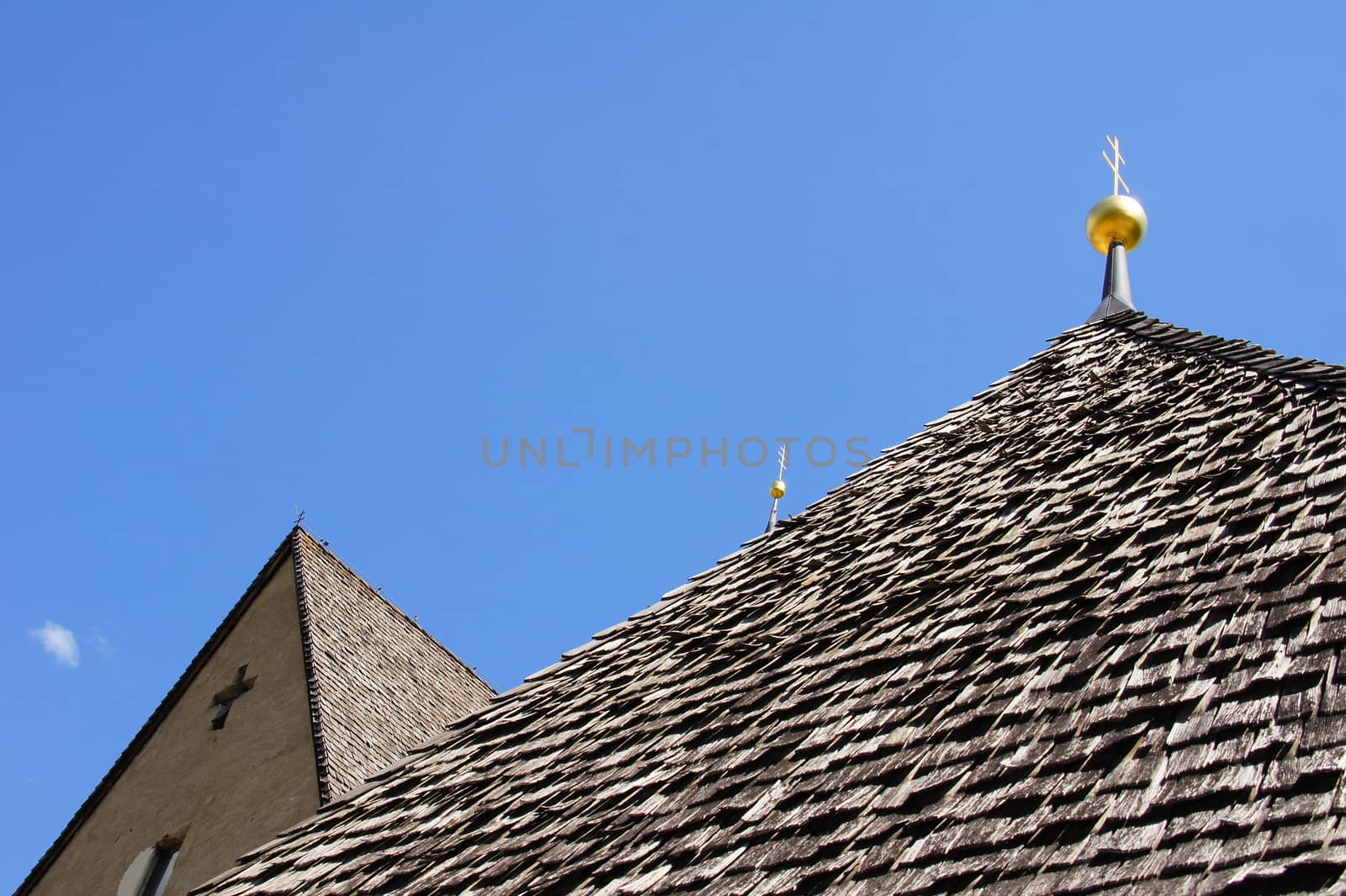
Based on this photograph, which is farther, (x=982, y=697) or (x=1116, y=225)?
(x=1116, y=225)

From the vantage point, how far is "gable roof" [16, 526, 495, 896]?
1174 cm

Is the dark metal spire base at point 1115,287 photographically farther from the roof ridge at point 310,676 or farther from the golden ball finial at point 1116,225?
the roof ridge at point 310,676

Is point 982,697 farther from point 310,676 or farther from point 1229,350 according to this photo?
point 310,676

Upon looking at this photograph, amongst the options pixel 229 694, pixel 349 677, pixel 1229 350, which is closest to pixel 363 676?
pixel 349 677

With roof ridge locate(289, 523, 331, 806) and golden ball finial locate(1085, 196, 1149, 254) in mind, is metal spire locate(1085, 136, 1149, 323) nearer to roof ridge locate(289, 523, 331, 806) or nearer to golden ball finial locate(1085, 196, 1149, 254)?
golden ball finial locate(1085, 196, 1149, 254)

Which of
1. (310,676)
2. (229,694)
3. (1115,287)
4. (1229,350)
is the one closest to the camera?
(1229,350)

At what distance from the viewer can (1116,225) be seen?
10.0 meters

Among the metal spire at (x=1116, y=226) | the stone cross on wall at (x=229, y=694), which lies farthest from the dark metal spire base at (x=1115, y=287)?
the stone cross on wall at (x=229, y=694)

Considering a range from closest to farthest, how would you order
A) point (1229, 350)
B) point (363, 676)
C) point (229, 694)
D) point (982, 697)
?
point (982, 697)
point (1229, 350)
point (229, 694)
point (363, 676)

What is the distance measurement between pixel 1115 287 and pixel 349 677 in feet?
23.9

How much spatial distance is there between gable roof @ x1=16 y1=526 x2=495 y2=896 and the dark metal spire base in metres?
6.32

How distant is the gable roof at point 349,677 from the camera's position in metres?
11.7

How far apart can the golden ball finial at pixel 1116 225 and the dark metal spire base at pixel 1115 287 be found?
11 centimetres

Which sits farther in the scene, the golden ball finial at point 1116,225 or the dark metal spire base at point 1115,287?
the golden ball finial at point 1116,225
